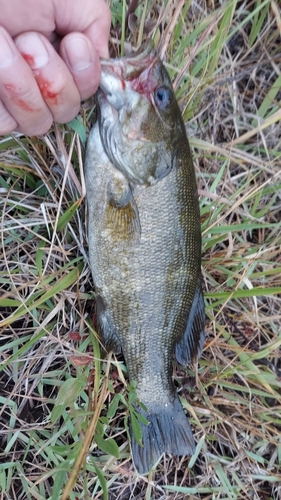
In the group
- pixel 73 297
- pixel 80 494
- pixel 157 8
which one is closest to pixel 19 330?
pixel 73 297

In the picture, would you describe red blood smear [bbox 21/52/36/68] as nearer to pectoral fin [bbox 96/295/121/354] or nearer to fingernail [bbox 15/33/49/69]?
fingernail [bbox 15/33/49/69]

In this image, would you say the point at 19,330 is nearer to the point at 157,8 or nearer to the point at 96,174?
the point at 96,174

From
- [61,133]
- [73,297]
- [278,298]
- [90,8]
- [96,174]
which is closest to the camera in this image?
[90,8]

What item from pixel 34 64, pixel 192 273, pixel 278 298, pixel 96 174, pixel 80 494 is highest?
pixel 34 64

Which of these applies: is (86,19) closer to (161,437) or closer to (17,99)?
(17,99)

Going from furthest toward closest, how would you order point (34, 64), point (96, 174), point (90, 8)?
point (96, 174) → point (90, 8) → point (34, 64)

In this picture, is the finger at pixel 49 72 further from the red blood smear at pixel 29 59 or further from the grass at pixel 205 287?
the grass at pixel 205 287

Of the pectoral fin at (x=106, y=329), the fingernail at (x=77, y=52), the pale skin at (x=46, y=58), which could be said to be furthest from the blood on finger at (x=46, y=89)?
the pectoral fin at (x=106, y=329)

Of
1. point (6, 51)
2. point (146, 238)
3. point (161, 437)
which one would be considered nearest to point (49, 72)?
point (6, 51)
